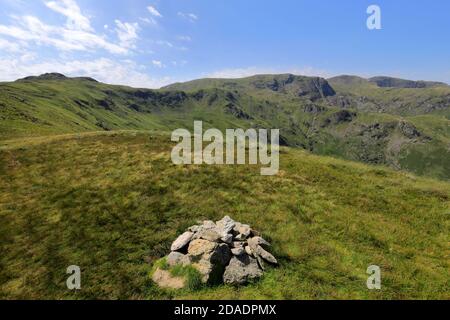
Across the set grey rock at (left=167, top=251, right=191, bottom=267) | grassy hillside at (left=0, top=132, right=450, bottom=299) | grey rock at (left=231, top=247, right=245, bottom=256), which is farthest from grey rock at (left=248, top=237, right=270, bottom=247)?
grey rock at (left=167, top=251, right=191, bottom=267)

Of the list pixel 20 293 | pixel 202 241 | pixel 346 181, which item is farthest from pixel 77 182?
pixel 346 181

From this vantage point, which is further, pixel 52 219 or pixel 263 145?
pixel 263 145

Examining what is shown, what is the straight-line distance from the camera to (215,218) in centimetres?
2588

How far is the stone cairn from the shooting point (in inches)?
720

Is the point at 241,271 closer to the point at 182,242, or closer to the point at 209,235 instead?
the point at 209,235

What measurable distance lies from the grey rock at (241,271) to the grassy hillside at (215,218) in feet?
1.63

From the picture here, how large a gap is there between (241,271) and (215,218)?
774 centimetres

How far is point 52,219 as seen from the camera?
86.3 feet

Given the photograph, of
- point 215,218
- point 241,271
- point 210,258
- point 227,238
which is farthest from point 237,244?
point 215,218

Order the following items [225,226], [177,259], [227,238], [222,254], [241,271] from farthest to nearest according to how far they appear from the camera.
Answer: [225,226], [227,238], [177,259], [222,254], [241,271]

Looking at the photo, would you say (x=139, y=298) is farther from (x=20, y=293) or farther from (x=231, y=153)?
(x=231, y=153)

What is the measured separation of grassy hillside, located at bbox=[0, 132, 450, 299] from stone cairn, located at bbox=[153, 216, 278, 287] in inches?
26.8

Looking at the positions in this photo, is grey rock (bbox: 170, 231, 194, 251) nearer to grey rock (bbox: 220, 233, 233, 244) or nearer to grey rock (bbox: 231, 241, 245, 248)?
grey rock (bbox: 220, 233, 233, 244)
